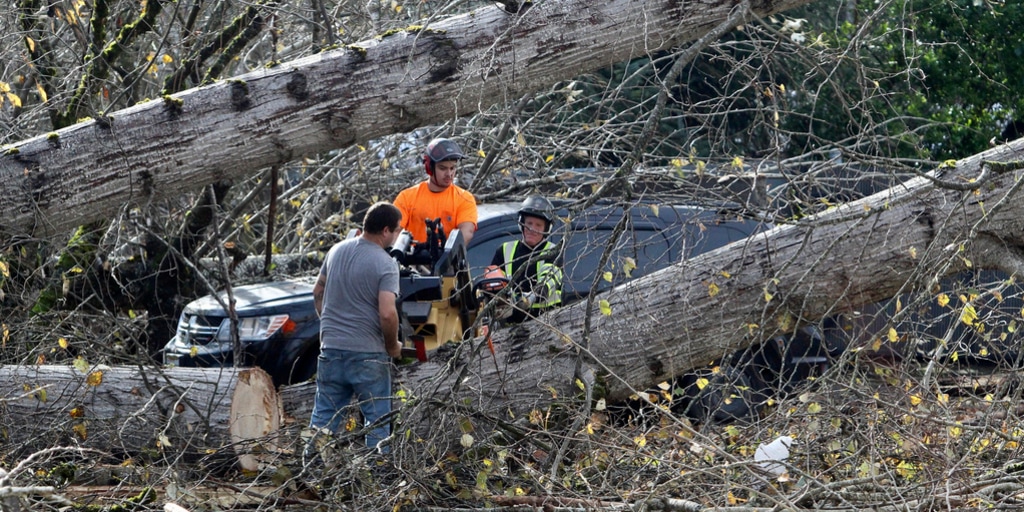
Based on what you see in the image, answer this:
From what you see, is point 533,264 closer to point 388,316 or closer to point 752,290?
point 388,316

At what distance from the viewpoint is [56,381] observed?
20.1 feet

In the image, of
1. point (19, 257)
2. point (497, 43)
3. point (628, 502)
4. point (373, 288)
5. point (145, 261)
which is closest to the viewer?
point (628, 502)

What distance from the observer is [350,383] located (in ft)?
19.7

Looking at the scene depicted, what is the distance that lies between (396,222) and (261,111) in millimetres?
952

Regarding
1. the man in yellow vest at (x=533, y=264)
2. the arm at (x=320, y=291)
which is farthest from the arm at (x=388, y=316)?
the man in yellow vest at (x=533, y=264)

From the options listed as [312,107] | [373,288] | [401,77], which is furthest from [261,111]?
[373,288]

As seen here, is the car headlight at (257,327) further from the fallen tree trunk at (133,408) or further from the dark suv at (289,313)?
the fallen tree trunk at (133,408)

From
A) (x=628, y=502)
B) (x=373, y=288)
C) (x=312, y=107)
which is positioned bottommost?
(x=628, y=502)

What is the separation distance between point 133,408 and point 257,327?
125 centimetres

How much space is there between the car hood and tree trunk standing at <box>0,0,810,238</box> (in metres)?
1.76

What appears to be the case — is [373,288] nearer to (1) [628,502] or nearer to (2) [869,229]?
(1) [628,502]

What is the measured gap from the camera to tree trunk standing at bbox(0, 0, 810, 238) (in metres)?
5.41

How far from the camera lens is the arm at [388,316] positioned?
5.78m

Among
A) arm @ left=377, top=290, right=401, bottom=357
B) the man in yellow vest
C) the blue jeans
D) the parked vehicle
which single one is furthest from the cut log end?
the man in yellow vest
